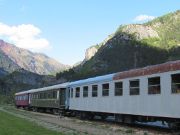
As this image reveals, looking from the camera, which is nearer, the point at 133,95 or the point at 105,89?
the point at 133,95

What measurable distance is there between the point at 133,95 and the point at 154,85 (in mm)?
2516

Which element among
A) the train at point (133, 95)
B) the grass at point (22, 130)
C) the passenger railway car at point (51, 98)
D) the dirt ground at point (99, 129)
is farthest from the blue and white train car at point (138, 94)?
the passenger railway car at point (51, 98)

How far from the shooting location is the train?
19.3 m

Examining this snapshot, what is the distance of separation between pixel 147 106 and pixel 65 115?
19279 mm

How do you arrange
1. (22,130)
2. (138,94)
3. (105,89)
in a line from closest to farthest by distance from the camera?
(22,130), (138,94), (105,89)

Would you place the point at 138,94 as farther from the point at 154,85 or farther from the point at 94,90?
the point at 94,90

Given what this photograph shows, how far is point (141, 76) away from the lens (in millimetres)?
22344

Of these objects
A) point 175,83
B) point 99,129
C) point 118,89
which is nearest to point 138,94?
point 99,129

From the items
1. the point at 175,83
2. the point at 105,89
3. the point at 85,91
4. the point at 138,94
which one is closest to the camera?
the point at 175,83

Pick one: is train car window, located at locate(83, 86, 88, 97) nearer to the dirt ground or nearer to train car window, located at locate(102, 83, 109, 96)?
the dirt ground

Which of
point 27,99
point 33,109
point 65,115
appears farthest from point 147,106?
point 27,99

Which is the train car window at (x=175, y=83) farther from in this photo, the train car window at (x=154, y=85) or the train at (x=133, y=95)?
the train car window at (x=154, y=85)

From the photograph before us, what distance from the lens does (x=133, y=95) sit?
2331 cm

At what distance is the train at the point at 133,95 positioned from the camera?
1931 centimetres
